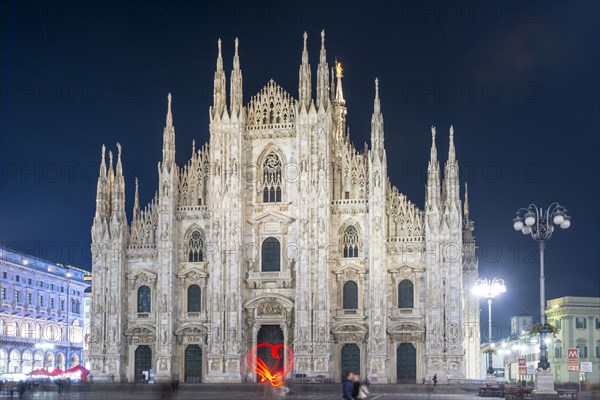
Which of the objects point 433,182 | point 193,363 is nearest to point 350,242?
point 433,182

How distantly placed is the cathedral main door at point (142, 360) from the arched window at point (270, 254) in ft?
35.2

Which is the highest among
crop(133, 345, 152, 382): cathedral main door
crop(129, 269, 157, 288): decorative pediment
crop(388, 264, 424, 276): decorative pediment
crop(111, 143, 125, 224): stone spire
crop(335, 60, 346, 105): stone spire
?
crop(335, 60, 346, 105): stone spire

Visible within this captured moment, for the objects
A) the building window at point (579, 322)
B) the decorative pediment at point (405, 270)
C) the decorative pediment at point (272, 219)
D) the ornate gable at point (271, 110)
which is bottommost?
the building window at point (579, 322)

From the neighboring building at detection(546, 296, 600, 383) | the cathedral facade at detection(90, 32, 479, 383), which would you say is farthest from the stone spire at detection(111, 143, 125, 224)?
the neighboring building at detection(546, 296, 600, 383)

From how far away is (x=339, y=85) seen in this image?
9044cm

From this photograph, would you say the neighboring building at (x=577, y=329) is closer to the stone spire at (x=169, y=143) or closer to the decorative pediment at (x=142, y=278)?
the decorative pediment at (x=142, y=278)

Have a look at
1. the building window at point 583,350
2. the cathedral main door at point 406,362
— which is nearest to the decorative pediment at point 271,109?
the cathedral main door at point 406,362

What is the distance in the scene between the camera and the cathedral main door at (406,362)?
68.6m

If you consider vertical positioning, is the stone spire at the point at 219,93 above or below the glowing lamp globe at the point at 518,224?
above

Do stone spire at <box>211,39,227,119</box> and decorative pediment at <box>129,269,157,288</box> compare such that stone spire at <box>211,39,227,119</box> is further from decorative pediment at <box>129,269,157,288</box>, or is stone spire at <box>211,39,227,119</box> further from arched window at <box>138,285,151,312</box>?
arched window at <box>138,285,151,312</box>

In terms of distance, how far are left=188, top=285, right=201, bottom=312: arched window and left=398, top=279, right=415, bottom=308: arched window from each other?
584 inches

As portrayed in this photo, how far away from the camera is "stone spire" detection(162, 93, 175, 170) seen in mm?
71875

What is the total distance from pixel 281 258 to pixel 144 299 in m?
10.9

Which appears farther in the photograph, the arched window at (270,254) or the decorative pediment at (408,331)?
the arched window at (270,254)
